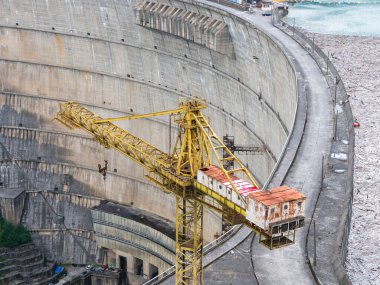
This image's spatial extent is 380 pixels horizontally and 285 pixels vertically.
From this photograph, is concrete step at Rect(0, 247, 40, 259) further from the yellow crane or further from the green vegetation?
the yellow crane

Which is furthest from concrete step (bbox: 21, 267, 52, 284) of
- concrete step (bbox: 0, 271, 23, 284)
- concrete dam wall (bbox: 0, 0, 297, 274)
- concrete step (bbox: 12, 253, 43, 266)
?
concrete dam wall (bbox: 0, 0, 297, 274)

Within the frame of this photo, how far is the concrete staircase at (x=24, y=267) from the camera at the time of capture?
262ft

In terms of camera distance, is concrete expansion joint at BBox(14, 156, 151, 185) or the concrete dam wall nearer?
the concrete dam wall

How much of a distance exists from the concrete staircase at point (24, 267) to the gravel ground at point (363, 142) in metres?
38.2

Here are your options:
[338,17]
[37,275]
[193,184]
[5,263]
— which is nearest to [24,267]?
[37,275]

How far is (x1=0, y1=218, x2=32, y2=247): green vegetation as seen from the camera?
8456 centimetres

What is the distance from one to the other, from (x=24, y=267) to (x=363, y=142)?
4473 centimetres

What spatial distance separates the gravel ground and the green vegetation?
129ft

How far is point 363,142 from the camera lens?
5097 centimetres

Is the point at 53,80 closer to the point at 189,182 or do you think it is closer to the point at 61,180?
the point at 61,180

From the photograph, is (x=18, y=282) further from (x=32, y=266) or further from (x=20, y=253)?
(x=20, y=253)

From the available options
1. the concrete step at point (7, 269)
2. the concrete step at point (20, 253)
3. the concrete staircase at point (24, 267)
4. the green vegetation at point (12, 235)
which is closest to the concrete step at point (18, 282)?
the concrete staircase at point (24, 267)

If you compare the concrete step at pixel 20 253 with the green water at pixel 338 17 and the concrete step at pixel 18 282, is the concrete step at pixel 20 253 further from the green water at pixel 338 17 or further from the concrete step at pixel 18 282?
the green water at pixel 338 17

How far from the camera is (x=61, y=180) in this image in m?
88.1
